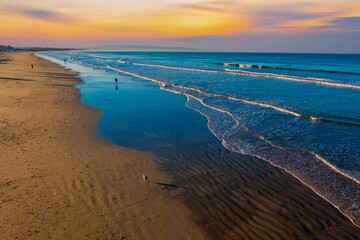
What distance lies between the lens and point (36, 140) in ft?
36.9

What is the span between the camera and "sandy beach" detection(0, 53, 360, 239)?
6.00 meters

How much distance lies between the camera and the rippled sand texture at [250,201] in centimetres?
607

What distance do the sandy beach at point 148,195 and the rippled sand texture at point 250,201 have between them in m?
0.03

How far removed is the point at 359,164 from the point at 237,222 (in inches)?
271

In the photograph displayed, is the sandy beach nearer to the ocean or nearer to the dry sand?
the dry sand

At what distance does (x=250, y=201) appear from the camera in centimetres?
724

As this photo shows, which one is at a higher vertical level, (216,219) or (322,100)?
(322,100)

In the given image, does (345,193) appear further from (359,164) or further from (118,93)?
(118,93)

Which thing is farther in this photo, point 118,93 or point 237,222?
point 118,93

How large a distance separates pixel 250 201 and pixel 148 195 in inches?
128

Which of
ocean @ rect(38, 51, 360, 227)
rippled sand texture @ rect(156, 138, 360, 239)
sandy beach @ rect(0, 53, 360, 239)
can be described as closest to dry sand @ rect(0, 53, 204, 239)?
sandy beach @ rect(0, 53, 360, 239)

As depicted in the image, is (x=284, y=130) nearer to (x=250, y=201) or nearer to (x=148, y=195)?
(x=250, y=201)

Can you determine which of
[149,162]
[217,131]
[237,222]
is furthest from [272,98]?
[237,222]

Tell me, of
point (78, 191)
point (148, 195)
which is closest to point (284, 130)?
point (148, 195)
